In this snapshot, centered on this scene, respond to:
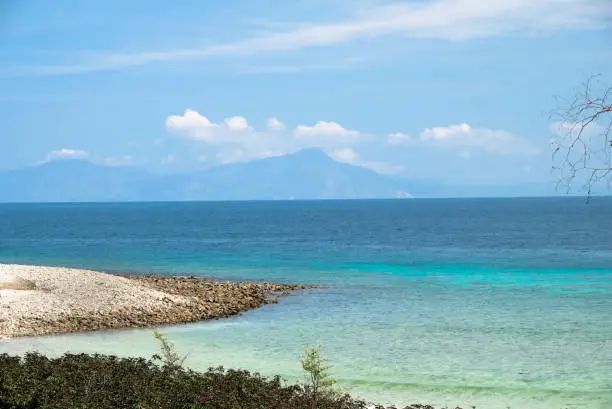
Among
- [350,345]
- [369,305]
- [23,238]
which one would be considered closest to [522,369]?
[350,345]

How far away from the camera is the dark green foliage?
1138 cm

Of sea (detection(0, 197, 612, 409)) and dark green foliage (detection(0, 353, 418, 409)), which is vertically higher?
dark green foliage (detection(0, 353, 418, 409))

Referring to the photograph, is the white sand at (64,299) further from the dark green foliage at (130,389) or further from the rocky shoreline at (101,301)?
the dark green foliage at (130,389)

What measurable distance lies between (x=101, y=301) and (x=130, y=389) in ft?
58.5

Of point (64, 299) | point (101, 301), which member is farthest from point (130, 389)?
point (64, 299)

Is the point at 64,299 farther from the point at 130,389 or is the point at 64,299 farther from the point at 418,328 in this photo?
the point at 130,389

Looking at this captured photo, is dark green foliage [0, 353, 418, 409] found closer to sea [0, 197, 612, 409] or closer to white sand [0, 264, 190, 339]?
sea [0, 197, 612, 409]

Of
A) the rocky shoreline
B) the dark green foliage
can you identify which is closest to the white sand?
the rocky shoreline

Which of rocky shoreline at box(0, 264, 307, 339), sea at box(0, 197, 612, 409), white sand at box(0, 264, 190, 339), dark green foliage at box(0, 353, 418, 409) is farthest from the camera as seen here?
rocky shoreline at box(0, 264, 307, 339)

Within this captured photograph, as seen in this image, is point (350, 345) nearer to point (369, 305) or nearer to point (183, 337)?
point (183, 337)

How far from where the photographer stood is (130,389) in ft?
39.9

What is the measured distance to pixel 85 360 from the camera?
14.6m

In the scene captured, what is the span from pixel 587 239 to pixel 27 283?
2403 inches

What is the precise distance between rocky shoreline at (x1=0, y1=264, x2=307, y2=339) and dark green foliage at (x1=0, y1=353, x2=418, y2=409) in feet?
39.9
